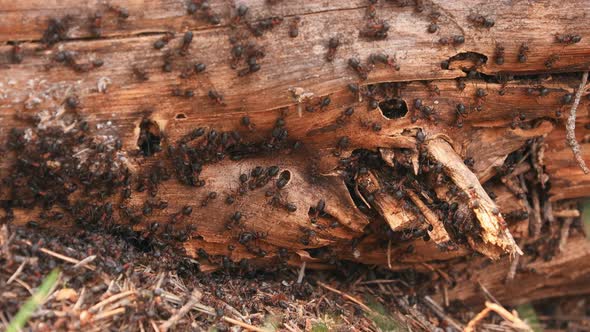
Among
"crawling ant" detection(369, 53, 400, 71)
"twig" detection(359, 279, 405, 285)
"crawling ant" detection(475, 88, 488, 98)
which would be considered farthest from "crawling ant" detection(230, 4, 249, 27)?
"twig" detection(359, 279, 405, 285)

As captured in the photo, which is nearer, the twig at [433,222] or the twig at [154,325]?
the twig at [154,325]

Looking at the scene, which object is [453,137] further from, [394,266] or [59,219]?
[59,219]

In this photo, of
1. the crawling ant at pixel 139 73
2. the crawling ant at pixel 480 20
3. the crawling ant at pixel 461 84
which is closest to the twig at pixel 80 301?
the crawling ant at pixel 139 73

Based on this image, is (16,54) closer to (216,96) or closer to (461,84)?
(216,96)

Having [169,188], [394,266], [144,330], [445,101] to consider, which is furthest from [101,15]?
[394,266]

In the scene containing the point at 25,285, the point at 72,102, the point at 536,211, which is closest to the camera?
the point at 25,285

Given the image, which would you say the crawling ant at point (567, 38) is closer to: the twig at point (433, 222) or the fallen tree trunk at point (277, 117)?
the fallen tree trunk at point (277, 117)

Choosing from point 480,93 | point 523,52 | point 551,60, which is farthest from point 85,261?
point 551,60
